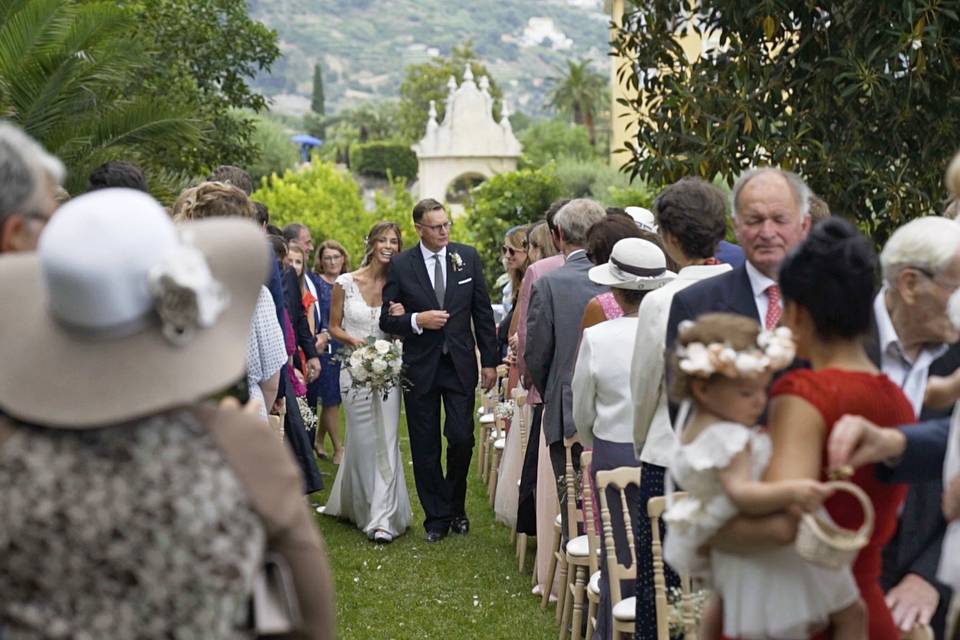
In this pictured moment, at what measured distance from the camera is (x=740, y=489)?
3182 mm

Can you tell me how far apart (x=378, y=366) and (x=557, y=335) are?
2.52 m

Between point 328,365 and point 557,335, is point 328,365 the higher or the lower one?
the lower one

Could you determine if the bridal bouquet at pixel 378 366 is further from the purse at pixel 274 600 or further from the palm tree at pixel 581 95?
the palm tree at pixel 581 95

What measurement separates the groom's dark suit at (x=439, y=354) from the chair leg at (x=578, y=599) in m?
3.05

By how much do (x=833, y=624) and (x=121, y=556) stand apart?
5.69 ft

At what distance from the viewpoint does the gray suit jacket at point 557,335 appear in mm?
7906

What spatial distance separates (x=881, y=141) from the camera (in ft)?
28.0

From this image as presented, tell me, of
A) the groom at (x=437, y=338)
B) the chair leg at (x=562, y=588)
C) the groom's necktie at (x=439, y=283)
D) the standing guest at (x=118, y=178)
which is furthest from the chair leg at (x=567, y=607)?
the standing guest at (x=118, y=178)

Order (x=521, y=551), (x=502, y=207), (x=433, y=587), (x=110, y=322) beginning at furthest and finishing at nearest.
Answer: (x=502, y=207) < (x=521, y=551) < (x=433, y=587) < (x=110, y=322)

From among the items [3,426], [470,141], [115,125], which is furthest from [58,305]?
[470,141]

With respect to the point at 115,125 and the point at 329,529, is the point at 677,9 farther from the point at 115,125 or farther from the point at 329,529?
the point at 115,125

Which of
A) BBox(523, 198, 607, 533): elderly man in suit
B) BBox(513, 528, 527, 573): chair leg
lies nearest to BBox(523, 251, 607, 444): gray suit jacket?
BBox(523, 198, 607, 533): elderly man in suit

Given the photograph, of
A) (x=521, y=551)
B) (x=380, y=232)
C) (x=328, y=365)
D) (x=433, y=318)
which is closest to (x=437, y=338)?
(x=433, y=318)

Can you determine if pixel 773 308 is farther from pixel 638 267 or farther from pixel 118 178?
pixel 118 178
